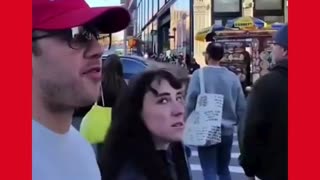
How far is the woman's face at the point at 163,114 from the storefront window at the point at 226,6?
1135 inches

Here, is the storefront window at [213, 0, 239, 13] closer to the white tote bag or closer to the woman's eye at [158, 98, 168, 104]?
the white tote bag

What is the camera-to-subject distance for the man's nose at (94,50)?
64.3 inches

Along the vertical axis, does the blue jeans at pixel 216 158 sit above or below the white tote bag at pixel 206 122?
below

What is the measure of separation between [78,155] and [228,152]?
174 inches

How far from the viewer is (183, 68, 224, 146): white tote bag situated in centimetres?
577

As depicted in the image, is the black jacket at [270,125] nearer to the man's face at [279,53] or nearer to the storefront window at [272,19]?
the man's face at [279,53]

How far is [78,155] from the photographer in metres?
1.76

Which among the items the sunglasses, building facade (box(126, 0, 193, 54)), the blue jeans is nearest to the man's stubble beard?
the sunglasses

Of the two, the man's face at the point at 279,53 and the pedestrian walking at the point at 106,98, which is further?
the pedestrian walking at the point at 106,98

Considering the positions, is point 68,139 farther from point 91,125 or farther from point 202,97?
point 202,97

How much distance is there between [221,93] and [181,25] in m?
29.5
